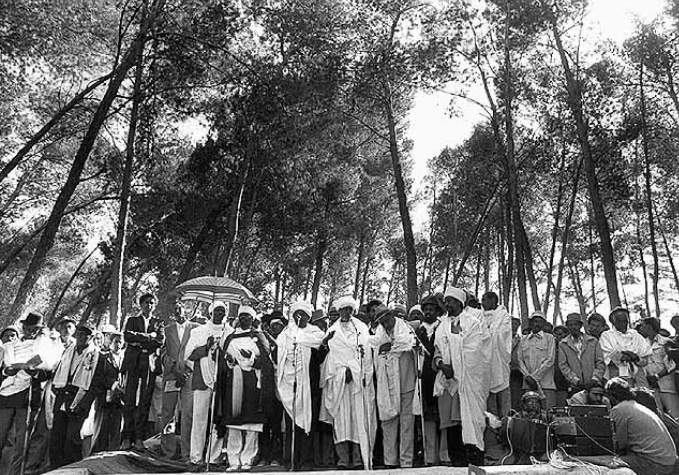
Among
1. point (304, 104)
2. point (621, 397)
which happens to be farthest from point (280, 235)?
point (621, 397)

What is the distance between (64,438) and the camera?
6535 millimetres

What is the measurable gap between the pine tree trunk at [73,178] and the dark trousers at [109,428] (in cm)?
356

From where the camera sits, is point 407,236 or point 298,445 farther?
point 407,236

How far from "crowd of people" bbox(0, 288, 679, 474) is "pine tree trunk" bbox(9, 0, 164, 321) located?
2825 millimetres

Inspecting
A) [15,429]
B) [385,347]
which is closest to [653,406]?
[385,347]

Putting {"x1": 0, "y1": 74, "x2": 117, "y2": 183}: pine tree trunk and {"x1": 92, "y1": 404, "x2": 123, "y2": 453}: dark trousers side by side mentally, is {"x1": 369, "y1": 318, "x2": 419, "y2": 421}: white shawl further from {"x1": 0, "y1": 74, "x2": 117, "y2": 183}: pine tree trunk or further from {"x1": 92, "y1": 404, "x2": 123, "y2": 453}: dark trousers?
{"x1": 0, "y1": 74, "x2": 117, "y2": 183}: pine tree trunk

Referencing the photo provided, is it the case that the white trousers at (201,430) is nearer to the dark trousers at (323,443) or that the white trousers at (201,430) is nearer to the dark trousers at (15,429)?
the dark trousers at (323,443)

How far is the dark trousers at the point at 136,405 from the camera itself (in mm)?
6824

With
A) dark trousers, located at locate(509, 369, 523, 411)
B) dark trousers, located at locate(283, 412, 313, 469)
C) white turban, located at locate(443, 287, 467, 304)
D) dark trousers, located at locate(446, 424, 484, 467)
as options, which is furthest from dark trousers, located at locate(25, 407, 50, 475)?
dark trousers, located at locate(509, 369, 523, 411)

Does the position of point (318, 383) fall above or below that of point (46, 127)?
below

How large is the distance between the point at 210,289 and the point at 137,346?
49.5 inches

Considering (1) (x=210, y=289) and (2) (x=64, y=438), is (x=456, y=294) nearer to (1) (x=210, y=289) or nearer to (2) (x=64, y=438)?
(1) (x=210, y=289)

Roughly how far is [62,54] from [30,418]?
8.24 metres

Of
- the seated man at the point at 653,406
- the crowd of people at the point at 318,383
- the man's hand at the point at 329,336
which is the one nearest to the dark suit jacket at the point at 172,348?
the crowd of people at the point at 318,383
